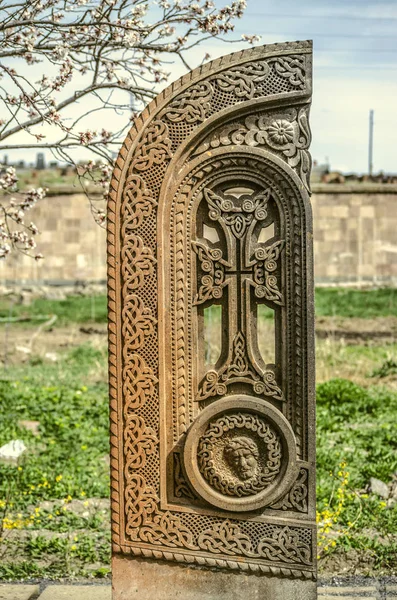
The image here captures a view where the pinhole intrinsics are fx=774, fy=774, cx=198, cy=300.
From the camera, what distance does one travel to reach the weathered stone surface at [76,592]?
3641mm

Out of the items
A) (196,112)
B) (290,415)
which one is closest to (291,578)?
(290,415)

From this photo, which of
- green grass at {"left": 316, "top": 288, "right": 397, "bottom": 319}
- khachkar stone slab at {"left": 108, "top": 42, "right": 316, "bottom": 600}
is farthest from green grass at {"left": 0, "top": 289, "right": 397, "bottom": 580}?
green grass at {"left": 316, "top": 288, "right": 397, "bottom": 319}

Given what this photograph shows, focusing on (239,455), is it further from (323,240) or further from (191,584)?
(323,240)

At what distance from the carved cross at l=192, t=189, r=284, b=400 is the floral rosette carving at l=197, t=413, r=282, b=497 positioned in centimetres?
14

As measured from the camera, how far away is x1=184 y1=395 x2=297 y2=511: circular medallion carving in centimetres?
314

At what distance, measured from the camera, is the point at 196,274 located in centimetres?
319

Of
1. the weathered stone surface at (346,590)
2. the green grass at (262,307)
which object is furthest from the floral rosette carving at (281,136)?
the green grass at (262,307)

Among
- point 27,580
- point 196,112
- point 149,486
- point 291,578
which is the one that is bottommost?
point 27,580

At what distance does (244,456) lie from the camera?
3.18 m

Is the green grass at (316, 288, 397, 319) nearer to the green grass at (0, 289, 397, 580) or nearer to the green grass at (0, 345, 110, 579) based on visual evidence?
the green grass at (0, 289, 397, 580)

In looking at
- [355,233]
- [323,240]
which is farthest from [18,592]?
[355,233]

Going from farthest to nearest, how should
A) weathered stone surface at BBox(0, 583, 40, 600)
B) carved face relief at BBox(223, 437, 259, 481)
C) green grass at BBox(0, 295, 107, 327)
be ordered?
green grass at BBox(0, 295, 107, 327)
weathered stone surface at BBox(0, 583, 40, 600)
carved face relief at BBox(223, 437, 259, 481)

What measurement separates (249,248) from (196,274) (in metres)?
0.24

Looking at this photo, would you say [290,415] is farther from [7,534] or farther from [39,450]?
[39,450]
